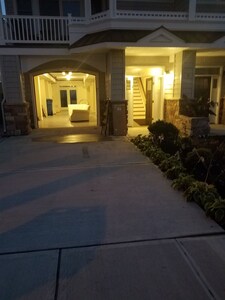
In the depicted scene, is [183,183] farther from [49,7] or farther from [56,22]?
[49,7]

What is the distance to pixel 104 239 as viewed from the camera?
2920mm

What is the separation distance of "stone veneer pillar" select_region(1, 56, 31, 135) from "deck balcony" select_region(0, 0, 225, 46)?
85 centimetres

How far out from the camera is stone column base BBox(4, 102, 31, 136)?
9.59 metres

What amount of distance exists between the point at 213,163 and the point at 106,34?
5643 millimetres

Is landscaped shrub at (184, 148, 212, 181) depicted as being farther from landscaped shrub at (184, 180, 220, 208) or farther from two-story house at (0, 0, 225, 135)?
two-story house at (0, 0, 225, 135)

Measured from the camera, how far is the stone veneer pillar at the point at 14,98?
9.43m

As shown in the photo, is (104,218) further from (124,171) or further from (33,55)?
(33,55)

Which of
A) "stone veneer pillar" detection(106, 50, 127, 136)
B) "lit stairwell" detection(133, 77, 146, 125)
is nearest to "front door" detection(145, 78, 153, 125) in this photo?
"lit stairwell" detection(133, 77, 146, 125)

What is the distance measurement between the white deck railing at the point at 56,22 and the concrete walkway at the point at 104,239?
6.00 meters

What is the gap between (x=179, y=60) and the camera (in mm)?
9461

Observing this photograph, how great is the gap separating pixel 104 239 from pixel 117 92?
22.6ft

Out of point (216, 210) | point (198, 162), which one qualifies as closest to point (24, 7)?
point (198, 162)

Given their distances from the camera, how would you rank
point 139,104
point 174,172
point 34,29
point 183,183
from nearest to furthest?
point 183,183
point 174,172
point 34,29
point 139,104

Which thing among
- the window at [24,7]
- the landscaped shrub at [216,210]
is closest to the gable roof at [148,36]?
the window at [24,7]
